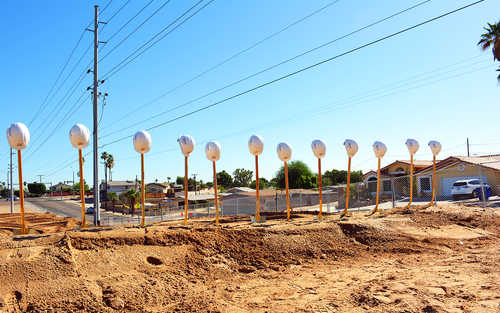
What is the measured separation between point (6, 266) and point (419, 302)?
674cm

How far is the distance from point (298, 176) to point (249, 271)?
47.1 metres

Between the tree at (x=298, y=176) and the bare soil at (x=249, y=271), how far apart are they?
42.0 metres

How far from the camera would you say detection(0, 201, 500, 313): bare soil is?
4977 mm

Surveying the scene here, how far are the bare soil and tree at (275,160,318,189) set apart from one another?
4196 cm

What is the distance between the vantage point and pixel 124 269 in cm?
605

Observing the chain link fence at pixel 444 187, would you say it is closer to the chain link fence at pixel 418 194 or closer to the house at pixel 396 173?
the chain link fence at pixel 418 194

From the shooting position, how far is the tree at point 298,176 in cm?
5141

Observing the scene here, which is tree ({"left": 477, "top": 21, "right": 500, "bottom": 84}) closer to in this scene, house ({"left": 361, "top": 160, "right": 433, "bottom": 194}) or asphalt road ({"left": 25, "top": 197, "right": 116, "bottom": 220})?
house ({"left": 361, "top": 160, "right": 433, "bottom": 194})

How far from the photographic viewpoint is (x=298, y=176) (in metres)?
53.4

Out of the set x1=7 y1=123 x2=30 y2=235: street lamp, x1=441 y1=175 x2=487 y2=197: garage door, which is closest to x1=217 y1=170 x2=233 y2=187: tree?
x1=441 y1=175 x2=487 y2=197: garage door

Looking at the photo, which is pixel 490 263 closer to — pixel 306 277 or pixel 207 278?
pixel 306 277

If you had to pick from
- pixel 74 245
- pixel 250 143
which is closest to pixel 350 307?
pixel 74 245

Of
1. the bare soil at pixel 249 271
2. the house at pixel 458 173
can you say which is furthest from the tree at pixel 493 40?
the bare soil at pixel 249 271

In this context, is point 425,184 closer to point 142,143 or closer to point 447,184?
point 447,184
